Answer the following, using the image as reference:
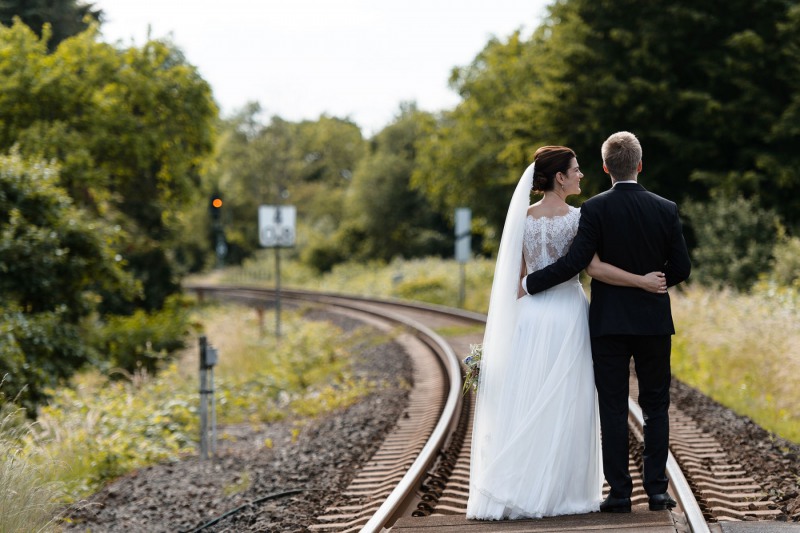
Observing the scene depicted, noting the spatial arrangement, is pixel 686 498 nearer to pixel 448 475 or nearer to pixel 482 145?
pixel 448 475

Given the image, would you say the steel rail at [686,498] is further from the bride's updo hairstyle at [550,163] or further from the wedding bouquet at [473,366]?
the bride's updo hairstyle at [550,163]

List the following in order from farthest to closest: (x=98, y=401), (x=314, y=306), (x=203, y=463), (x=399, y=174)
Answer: (x=399, y=174)
(x=314, y=306)
(x=98, y=401)
(x=203, y=463)

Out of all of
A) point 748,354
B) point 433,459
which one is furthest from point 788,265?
point 433,459

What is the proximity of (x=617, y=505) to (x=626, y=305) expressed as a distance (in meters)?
1.08

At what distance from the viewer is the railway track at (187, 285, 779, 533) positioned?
4.77 metres

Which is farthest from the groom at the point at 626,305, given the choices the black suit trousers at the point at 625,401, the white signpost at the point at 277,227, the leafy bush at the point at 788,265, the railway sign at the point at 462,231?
the railway sign at the point at 462,231

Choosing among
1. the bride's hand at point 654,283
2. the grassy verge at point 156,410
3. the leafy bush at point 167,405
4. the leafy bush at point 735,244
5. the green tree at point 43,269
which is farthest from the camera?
the leafy bush at point 735,244

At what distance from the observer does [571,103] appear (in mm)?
20703

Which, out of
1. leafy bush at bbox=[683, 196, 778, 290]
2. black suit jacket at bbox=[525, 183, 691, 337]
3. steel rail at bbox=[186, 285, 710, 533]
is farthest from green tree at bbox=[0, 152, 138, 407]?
leafy bush at bbox=[683, 196, 778, 290]

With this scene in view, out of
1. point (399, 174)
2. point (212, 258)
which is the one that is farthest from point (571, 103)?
point (212, 258)

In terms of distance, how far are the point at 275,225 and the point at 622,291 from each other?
16.5 meters

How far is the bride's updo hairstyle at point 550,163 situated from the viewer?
445 centimetres

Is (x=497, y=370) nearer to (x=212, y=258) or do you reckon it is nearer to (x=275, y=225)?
(x=275, y=225)

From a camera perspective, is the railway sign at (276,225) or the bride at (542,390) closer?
the bride at (542,390)
